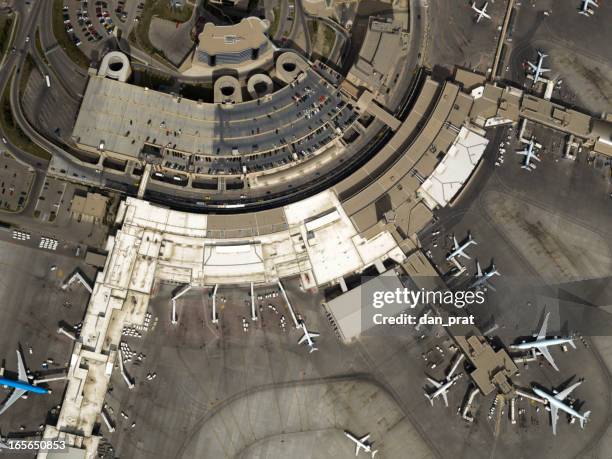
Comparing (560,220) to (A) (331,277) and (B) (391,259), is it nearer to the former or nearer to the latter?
(B) (391,259)

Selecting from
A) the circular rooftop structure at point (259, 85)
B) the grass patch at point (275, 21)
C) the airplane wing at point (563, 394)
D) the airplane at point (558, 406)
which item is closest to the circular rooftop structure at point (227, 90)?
the circular rooftop structure at point (259, 85)

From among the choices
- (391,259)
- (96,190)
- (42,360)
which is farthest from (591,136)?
(42,360)

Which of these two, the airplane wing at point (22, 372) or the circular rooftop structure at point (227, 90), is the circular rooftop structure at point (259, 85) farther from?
the airplane wing at point (22, 372)

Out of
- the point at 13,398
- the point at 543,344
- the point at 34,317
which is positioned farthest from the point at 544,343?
the point at 13,398

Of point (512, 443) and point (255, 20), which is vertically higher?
point (255, 20)

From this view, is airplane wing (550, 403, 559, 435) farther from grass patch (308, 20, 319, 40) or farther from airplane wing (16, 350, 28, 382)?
airplane wing (16, 350, 28, 382)

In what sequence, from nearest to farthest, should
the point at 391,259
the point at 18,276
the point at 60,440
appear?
the point at 60,440, the point at 18,276, the point at 391,259

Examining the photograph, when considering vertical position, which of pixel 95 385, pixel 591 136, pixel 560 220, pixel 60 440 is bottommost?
pixel 60 440
